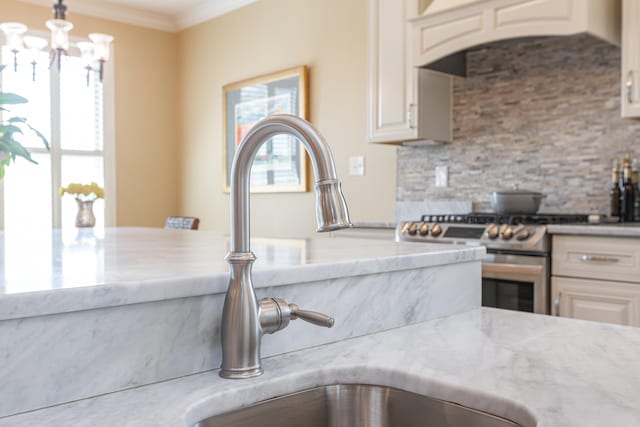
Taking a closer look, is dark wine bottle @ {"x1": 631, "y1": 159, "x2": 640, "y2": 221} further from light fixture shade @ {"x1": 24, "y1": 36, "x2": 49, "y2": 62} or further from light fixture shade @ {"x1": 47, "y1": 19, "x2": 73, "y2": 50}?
light fixture shade @ {"x1": 24, "y1": 36, "x2": 49, "y2": 62}

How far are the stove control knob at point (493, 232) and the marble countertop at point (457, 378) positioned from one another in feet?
5.51

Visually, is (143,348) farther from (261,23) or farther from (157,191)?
(157,191)

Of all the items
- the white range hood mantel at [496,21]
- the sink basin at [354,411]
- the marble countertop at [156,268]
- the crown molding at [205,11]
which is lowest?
the sink basin at [354,411]

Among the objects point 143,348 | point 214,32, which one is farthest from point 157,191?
point 143,348

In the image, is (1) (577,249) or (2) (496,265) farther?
(2) (496,265)

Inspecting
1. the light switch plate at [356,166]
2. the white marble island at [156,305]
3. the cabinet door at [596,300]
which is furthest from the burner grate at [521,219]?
the white marble island at [156,305]

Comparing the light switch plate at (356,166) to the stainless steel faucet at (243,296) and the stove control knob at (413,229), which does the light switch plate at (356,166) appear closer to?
the stove control knob at (413,229)

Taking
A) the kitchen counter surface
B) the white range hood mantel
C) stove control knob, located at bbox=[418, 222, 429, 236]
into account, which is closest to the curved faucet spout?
the kitchen counter surface

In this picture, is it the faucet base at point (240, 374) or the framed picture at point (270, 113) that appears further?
the framed picture at point (270, 113)

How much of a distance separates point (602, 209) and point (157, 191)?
3.92 meters

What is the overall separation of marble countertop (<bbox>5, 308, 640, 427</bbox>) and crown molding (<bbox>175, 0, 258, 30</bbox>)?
14.3ft

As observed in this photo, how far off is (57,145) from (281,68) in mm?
1982

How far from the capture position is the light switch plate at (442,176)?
12.0 feet

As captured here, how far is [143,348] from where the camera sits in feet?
2.64
